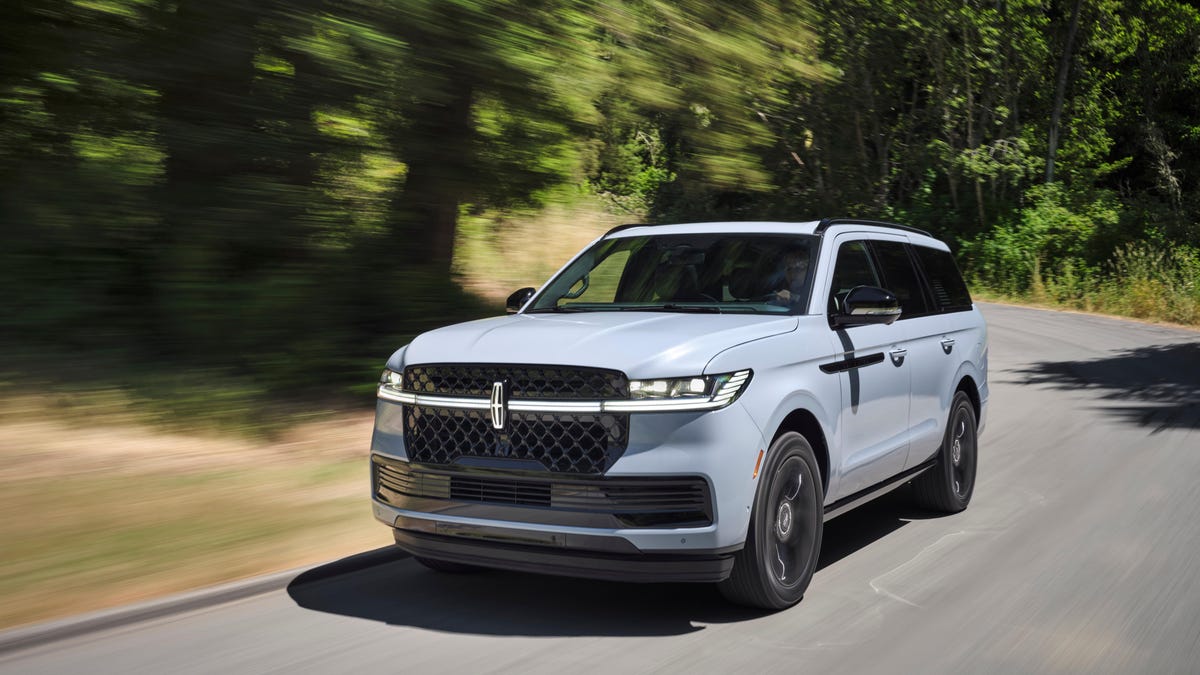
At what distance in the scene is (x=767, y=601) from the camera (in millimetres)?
5590

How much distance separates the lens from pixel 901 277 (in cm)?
768

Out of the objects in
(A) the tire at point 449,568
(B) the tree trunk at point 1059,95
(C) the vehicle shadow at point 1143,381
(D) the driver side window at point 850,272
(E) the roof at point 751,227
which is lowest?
(A) the tire at point 449,568

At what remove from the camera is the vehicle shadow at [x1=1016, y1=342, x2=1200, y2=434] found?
12523 mm

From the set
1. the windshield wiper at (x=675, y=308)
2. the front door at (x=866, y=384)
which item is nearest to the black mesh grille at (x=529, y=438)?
the windshield wiper at (x=675, y=308)

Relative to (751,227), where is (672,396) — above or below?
below

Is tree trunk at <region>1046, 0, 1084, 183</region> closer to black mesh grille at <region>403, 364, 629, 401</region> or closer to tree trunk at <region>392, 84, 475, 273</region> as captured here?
tree trunk at <region>392, 84, 475, 273</region>

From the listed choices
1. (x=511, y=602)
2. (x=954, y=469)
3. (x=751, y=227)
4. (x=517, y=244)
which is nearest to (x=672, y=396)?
(x=511, y=602)

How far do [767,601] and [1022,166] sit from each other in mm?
30934

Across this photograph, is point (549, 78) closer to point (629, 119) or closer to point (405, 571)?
point (629, 119)

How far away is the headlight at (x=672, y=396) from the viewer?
5191 millimetres

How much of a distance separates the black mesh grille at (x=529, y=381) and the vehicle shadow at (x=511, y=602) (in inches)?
40.3

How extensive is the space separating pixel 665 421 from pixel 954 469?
11.9ft

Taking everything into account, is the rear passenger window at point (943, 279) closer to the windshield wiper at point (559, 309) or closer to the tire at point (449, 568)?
the windshield wiper at point (559, 309)

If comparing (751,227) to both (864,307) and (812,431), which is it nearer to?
(864,307)
